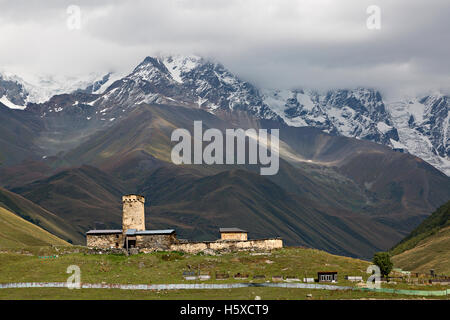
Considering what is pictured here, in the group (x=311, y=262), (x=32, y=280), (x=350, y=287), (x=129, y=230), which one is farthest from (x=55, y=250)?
(x=350, y=287)

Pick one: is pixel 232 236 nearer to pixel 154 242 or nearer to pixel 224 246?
pixel 224 246

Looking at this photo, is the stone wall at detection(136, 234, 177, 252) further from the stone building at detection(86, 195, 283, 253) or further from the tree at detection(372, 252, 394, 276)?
the tree at detection(372, 252, 394, 276)

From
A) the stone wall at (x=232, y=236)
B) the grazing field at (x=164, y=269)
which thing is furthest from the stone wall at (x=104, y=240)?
the stone wall at (x=232, y=236)

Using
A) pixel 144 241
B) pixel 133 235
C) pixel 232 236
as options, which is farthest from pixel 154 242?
pixel 232 236


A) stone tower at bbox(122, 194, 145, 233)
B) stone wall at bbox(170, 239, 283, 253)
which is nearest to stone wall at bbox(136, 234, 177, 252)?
stone wall at bbox(170, 239, 283, 253)

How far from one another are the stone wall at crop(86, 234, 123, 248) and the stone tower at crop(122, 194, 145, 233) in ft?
7.84

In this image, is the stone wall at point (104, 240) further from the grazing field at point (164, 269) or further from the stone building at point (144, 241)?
the grazing field at point (164, 269)

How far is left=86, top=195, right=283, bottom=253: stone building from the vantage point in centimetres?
12444

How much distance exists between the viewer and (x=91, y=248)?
126 meters

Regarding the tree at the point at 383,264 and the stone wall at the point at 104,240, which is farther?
the stone wall at the point at 104,240

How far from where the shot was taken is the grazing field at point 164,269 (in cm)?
9631

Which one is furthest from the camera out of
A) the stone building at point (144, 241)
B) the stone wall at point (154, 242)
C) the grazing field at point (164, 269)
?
the stone building at point (144, 241)

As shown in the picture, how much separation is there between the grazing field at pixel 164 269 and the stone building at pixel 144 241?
3097 mm
